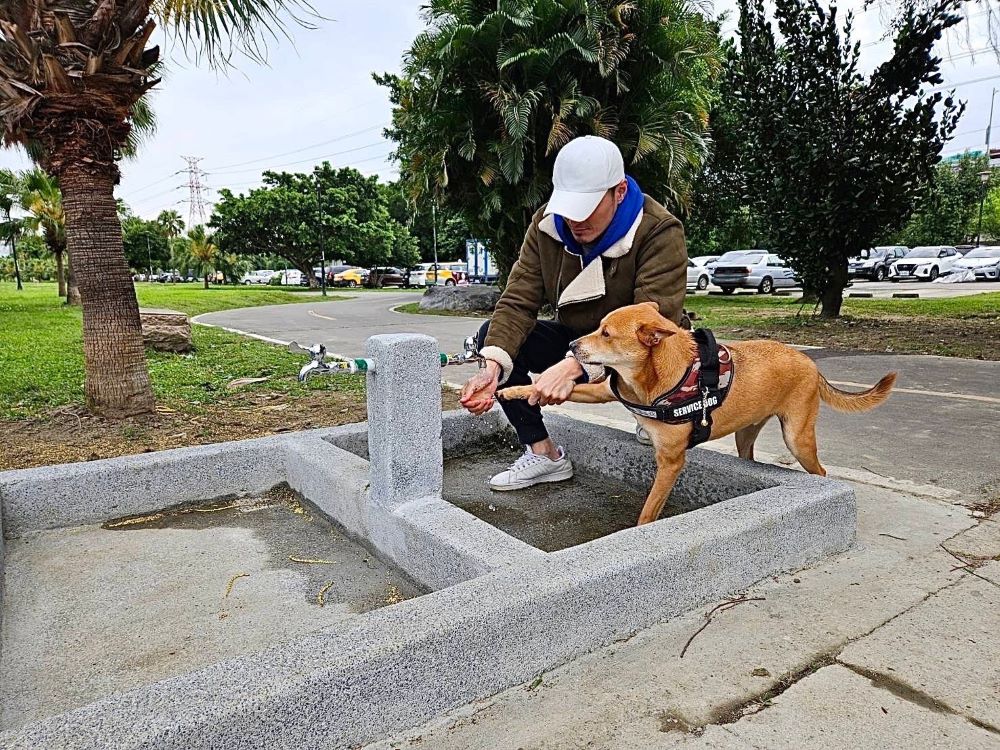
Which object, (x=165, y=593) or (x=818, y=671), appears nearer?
(x=818, y=671)

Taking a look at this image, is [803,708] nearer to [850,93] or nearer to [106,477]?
[106,477]

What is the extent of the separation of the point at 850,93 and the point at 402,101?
9524mm

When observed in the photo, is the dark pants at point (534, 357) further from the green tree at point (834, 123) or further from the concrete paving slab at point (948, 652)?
the green tree at point (834, 123)

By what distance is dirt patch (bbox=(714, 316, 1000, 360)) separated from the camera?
8914 millimetres

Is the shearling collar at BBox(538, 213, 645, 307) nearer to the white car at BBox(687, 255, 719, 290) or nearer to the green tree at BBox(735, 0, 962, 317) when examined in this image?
the green tree at BBox(735, 0, 962, 317)

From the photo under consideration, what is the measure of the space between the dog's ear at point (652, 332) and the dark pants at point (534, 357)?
35.4 inches

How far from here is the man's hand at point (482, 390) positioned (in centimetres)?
295

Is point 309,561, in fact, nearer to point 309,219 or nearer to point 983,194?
point 309,219

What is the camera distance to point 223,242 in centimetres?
3953

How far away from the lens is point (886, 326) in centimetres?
1166

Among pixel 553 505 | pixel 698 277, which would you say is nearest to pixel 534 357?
pixel 553 505

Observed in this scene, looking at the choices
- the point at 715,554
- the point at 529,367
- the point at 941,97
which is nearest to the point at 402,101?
the point at 941,97

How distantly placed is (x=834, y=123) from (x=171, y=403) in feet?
34.0

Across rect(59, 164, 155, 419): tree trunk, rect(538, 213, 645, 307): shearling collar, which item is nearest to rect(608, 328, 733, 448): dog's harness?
rect(538, 213, 645, 307): shearling collar
